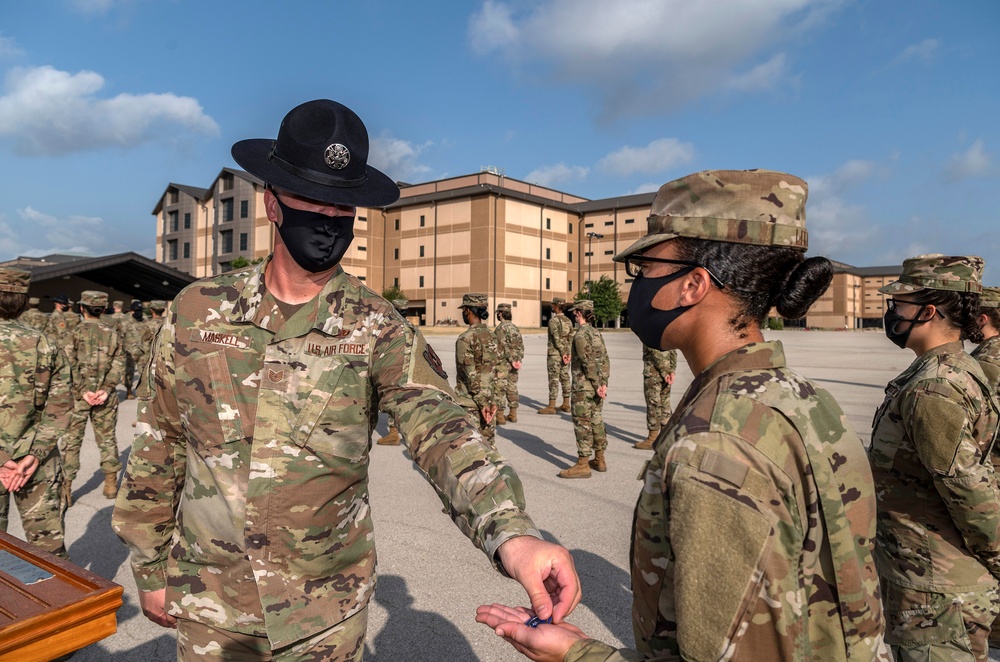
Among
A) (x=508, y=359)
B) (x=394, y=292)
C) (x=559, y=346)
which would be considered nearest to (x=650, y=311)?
(x=508, y=359)

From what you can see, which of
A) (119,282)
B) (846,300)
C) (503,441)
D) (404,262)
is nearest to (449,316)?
(404,262)

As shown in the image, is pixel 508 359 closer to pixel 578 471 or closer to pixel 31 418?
pixel 578 471

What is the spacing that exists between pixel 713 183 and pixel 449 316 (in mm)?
55624

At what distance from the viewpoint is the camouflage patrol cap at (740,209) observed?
1.47 m

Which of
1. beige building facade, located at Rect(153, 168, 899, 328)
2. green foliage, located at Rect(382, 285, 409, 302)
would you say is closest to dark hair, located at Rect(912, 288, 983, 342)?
beige building facade, located at Rect(153, 168, 899, 328)

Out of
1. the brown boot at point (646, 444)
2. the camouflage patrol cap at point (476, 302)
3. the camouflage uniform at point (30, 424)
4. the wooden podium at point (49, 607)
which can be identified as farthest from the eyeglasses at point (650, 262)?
the brown boot at point (646, 444)

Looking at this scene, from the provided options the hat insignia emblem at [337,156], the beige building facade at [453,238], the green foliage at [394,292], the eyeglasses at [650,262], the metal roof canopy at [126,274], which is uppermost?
the beige building facade at [453,238]

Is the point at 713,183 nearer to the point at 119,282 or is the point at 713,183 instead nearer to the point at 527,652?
the point at 527,652

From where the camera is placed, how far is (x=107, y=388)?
24.6 feet

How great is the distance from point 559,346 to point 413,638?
373 inches

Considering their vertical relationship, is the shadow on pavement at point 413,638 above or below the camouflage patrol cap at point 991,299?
below

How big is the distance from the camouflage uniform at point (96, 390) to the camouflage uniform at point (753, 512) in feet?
23.4

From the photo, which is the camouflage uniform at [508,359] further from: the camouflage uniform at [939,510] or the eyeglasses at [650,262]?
the eyeglasses at [650,262]

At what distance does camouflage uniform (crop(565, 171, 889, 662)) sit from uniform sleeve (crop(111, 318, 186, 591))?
158cm
